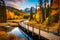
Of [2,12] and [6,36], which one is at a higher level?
[2,12]

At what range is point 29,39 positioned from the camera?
26.5ft

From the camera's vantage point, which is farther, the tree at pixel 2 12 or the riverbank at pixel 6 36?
the tree at pixel 2 12

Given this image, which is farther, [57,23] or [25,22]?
[25,22]

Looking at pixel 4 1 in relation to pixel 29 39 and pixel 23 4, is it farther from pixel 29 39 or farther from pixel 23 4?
pixel 29 39

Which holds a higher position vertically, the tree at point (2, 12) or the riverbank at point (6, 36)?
the tree at point (2, 12)

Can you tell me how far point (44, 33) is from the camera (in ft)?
27.2

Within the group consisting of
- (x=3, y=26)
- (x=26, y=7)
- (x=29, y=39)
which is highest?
(x=26, y=7)

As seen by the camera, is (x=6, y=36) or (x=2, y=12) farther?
(x=2, y=12)

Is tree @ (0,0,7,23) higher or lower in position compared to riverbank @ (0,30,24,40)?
higher

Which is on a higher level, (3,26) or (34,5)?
(34,5)

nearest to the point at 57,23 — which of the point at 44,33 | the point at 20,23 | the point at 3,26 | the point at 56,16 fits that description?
the point at 56,16

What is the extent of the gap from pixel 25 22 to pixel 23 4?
2.57 feet

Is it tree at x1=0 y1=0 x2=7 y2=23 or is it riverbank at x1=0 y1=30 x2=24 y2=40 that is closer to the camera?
riverbank at x1=0 y1=30 x2=24 y2=40

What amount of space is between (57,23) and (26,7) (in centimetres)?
137
